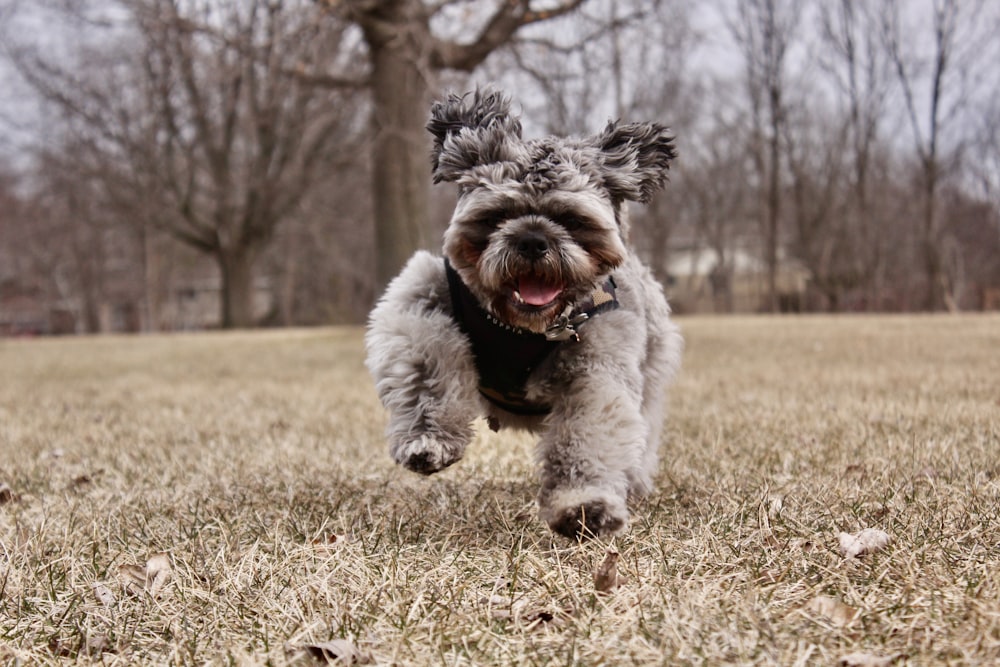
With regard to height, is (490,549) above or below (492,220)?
below

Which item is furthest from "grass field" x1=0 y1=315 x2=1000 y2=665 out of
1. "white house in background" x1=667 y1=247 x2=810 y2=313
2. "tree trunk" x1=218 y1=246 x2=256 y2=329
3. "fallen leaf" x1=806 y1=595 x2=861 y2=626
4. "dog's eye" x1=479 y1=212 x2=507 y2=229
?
"white house in background" x1=667 y1=247 x2=810 y2=313

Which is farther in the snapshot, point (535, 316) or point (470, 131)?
point (470, 131)

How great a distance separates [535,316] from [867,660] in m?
1.43

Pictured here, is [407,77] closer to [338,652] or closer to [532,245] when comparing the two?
[532,245]

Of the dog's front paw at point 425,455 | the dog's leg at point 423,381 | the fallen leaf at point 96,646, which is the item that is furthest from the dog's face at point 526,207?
the fallen leaf at point 96,646

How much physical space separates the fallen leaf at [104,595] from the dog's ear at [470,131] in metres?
1.65

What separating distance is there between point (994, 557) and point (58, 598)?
262 centimetres

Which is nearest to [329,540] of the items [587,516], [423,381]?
[423,381]

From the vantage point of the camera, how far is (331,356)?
40.2 feet

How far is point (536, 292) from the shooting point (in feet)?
9.22

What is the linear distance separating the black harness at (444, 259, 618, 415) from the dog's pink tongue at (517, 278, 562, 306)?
119mm

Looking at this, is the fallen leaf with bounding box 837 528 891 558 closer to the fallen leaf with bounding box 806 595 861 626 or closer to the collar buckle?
the fallen leaf with bounding box 806 595 861 626

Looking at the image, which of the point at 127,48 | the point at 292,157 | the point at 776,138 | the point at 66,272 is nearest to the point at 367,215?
the point at 292,157

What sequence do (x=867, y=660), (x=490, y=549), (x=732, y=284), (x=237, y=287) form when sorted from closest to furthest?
(x=867, y=660) < (x=490, y=549) < (x=237, y=287) < (x=732, y=284)
